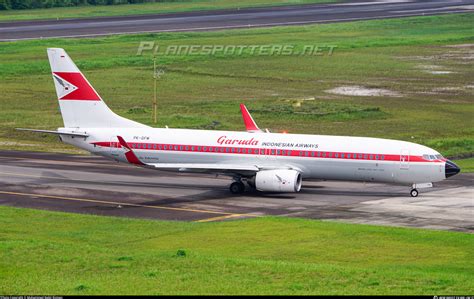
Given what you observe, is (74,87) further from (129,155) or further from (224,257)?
(224,257)

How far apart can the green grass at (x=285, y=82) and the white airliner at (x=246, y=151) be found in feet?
51.0

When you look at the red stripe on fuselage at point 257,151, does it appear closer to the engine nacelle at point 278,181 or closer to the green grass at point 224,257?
the engine nacelle at point 278,181

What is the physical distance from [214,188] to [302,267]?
27628mm

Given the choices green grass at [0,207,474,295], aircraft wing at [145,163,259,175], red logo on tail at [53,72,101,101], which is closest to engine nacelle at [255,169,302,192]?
aircraft wing at [145,163,259,175]

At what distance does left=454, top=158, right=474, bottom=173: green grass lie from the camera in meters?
75.1

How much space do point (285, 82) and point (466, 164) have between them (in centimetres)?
4310

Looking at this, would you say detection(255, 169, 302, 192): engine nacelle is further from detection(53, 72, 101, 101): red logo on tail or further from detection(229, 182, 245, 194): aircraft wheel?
detection(53, 72, 101, 101): red logo on tail

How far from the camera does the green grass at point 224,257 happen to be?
127ft

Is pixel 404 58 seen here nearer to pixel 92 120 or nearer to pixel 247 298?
pixel 92 120

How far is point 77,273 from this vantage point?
138 ft

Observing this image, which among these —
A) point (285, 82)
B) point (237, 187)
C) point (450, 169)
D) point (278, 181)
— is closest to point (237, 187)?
point (237, 187)

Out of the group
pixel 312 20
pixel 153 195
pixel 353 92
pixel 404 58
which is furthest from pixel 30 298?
pixel 312 20

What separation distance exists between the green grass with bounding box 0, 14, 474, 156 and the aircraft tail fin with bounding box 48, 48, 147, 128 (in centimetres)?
1476

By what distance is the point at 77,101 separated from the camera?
236 ft
